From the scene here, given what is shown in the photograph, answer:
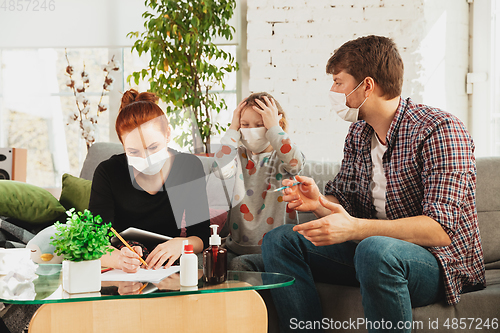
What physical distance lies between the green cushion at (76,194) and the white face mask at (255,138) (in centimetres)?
75

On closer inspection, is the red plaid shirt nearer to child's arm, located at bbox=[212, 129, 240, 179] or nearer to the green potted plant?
child's arm, located at bbox=[212, 129, 240, 179]

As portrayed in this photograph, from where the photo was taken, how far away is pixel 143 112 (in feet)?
4.83

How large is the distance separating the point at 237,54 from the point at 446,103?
1.52 m

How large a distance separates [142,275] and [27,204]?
3.11 ft

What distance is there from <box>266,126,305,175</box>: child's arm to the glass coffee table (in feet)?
2.13

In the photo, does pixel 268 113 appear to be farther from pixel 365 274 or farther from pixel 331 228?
pixel 365 274

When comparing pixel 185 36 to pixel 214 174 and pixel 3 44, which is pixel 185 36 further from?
pixel 3 44

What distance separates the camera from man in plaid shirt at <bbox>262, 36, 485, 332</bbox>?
1160 mm

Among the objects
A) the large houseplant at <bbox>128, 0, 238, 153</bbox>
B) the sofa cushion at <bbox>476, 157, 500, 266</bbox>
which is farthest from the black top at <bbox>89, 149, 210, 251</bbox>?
the large houseplant at <bbox>128, 0, 238, 153</bbox>

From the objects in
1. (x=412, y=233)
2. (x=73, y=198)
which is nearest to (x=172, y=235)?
(x=73, y=198)

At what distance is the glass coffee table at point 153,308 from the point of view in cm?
97

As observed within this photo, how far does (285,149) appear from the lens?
5.36 feet

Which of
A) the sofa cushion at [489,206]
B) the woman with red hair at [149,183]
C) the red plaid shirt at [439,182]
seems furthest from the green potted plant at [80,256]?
the sofa cushion at [489,206]

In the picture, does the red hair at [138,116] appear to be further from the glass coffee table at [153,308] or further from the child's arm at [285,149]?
the glass coffee table at [153,308]
